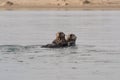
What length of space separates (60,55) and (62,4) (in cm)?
4558

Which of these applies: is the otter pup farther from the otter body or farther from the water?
the water

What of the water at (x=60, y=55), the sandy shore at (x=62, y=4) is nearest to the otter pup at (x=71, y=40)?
the water at (x=60, y=55)

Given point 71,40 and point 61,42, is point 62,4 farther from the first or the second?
point 61,42

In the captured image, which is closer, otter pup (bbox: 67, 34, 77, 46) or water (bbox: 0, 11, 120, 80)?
water (bbox: 0, 11, 120, 80)

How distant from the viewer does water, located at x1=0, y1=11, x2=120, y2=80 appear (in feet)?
75.3

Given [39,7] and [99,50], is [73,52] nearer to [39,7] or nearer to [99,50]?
[99,50]

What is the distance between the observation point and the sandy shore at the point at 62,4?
233 feet

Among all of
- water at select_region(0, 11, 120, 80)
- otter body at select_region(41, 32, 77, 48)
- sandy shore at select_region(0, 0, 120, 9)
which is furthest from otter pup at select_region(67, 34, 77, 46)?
sandy shore at select_region(0, 0, 120, 9)

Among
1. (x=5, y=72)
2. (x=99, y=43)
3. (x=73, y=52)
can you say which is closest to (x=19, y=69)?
(x=5, y=72)

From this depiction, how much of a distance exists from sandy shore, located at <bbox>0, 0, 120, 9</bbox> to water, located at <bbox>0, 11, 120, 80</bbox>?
2551 centimetres

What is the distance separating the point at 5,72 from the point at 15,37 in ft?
46.1

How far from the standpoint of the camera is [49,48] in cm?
3114

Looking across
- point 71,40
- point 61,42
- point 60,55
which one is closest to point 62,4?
point 71,40

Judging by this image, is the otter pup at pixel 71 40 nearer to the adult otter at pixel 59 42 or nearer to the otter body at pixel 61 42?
the otter body at pixel 61 42
